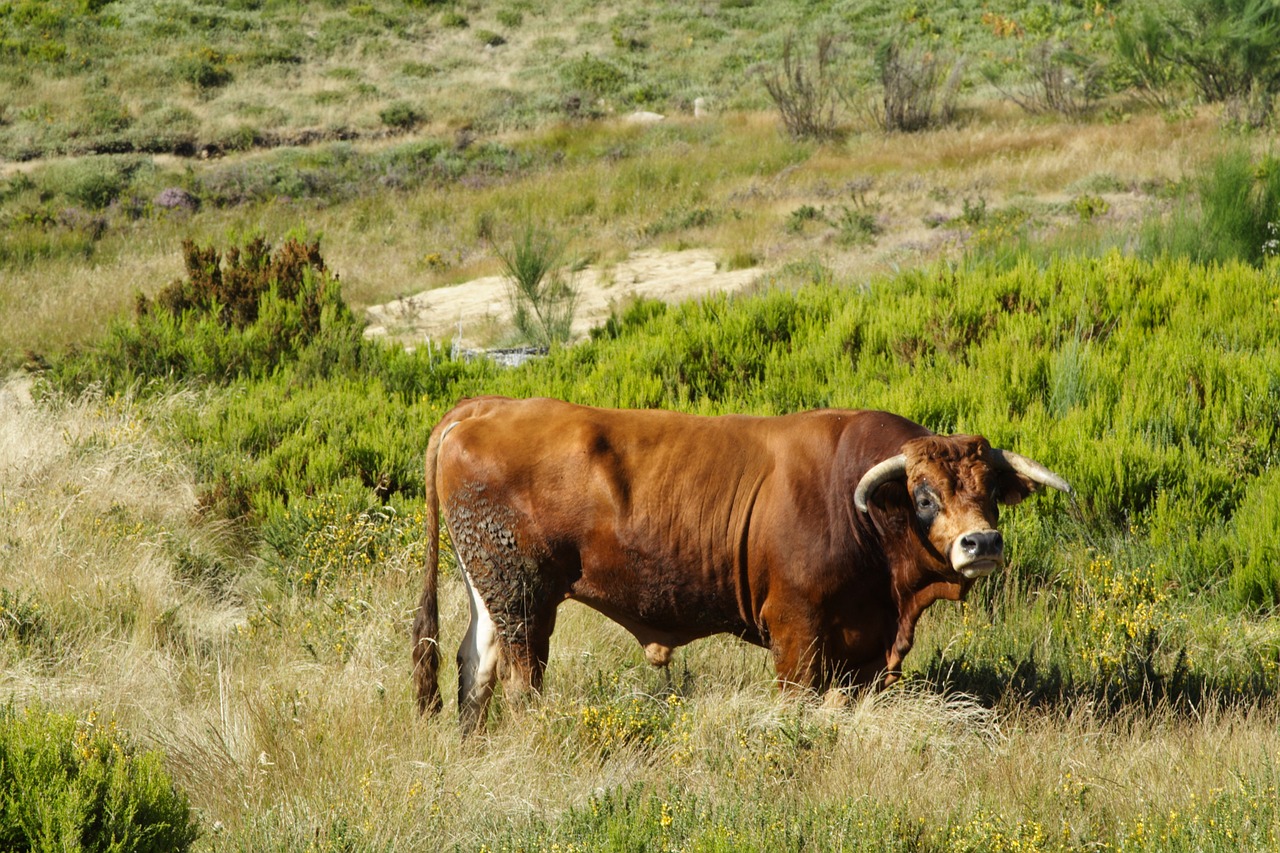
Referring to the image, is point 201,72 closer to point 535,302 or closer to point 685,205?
point 685,205

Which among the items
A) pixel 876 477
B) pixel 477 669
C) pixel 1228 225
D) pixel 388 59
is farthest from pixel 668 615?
pixel 388 59

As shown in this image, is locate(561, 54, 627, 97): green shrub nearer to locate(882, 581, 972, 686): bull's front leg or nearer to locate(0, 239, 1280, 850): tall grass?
locate(0, 239, 1280, 850): tall grass

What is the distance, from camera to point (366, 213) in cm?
2217

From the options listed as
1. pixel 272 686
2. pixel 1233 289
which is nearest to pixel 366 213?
pixel 1233 289

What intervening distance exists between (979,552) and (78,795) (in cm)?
278

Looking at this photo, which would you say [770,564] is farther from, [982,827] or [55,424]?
[55,424]

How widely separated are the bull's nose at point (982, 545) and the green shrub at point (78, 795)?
255cm

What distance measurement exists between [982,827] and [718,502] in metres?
1.52

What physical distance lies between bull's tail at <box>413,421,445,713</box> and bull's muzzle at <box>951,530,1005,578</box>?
2.12 meters

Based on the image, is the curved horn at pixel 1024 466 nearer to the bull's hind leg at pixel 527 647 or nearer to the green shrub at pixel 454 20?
the bull's hind leg at pixel 527 647

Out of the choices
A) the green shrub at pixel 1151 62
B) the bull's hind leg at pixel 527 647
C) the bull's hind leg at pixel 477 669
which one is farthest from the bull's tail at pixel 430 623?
the green shrub at pixel 1151 62

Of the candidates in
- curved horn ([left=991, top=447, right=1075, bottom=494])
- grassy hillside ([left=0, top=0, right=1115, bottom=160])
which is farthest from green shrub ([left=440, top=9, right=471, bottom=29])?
curved horn ([left=991, top=447, right=1075, bottom=494])

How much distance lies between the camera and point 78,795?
10.4 ft

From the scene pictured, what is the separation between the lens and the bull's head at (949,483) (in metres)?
4.07
